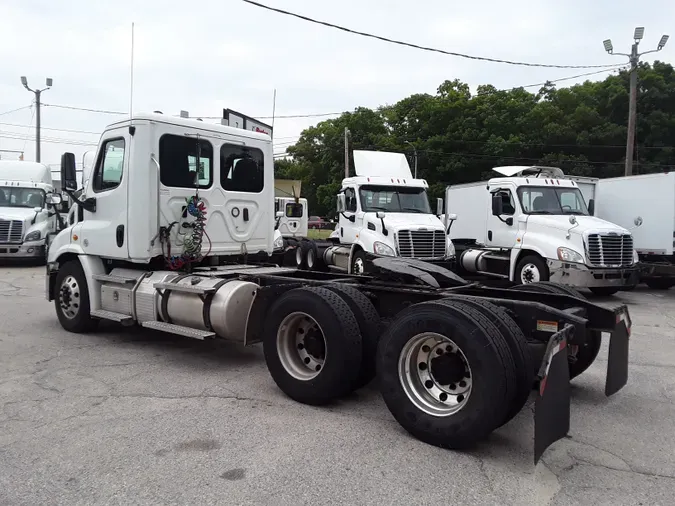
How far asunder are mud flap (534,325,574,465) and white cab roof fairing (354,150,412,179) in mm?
10784

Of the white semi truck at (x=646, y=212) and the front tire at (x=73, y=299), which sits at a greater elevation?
the white semi truck at (x=646, y=212)

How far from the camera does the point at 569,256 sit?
11352mm

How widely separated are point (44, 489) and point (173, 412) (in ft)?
4.58

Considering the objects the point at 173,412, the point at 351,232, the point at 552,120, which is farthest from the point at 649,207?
the point at 552,120

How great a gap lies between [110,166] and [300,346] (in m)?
3.82

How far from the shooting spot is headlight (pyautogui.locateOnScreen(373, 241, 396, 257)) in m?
12.5

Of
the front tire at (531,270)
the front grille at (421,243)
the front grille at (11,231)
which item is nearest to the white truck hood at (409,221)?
the front grille at (421,243)

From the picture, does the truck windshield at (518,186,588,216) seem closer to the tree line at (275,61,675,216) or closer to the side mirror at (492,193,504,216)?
the side mirror at (492,193,504,216)

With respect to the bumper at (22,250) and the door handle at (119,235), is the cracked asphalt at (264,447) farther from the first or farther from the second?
the bumper at (22,250)

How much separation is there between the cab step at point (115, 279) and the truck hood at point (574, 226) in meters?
8.72

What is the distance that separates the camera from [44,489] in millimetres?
3449

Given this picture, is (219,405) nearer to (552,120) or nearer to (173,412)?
(173,412)

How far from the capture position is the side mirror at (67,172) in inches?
283

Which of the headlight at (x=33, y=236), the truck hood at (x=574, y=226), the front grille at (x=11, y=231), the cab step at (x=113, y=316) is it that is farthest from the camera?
the headlight at (x=33, y=236)
